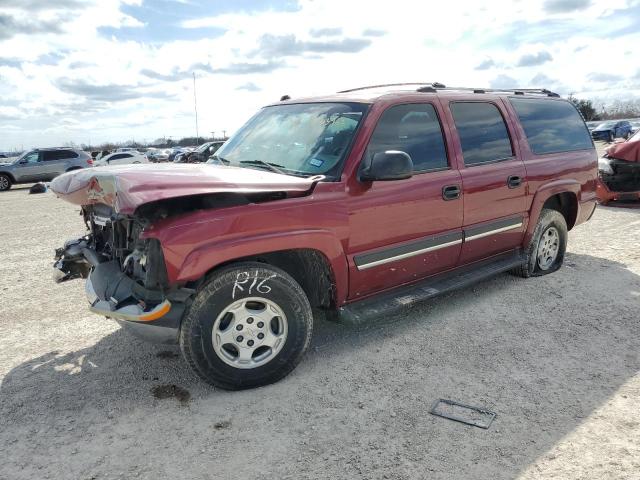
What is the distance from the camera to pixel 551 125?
17.9ft

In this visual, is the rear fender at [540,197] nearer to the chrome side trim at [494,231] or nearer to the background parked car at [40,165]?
the chrome side trim at [494,231]

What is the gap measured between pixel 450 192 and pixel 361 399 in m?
1.85

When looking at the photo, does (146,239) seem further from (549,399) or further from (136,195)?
(549,399)

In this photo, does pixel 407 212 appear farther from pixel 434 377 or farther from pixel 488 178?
pixel 434 377

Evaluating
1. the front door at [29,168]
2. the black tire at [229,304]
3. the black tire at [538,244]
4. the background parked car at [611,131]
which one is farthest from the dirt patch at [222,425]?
the background parked car at [611,131]

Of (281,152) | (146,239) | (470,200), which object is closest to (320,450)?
(146,239)

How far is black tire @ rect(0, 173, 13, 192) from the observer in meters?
21.8

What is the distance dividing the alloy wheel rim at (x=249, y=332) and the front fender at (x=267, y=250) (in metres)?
0.30

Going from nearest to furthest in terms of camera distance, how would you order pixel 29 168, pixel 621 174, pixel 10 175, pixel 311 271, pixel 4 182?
pixel 311 271 → pixel 621 174 → pixel 4 182 → pixel 10 175 → pixel 29 168

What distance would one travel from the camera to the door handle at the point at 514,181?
474 cm

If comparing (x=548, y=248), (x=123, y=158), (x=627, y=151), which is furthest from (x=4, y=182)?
(x=548, y=248)

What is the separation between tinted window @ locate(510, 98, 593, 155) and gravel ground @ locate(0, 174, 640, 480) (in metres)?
1.53

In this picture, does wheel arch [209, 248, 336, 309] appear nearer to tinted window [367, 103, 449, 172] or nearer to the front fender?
the front fender

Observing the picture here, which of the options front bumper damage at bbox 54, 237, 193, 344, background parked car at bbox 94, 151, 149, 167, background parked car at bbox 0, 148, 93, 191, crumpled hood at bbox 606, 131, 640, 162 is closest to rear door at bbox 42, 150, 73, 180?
background parked car at bbox 0, 148, 93, 191
